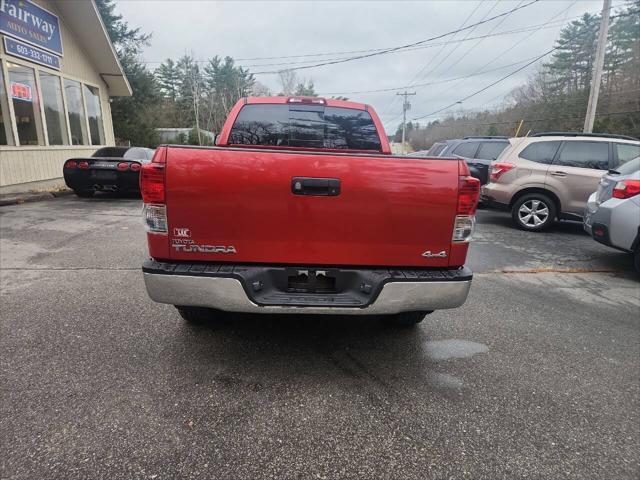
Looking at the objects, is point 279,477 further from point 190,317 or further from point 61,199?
point 61,199

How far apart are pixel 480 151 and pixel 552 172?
2463mm

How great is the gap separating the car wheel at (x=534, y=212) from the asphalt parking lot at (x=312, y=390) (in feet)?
11.4

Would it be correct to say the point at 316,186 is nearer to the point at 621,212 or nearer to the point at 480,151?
the point at 621,212

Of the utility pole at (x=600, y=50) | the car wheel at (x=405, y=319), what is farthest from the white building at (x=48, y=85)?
the utility pole at (x=600, y=50)

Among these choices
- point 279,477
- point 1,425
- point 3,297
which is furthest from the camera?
point 3,297

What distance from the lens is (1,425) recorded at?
222cm

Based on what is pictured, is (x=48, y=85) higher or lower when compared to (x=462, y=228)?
higher

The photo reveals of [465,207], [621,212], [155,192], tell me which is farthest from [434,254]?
[621,212]

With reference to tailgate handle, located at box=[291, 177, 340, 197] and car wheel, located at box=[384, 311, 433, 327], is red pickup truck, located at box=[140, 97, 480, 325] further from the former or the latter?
car wheel, located at box=[384, 311, 433, 327]

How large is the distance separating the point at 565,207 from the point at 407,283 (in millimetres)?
6586

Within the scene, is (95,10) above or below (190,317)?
above

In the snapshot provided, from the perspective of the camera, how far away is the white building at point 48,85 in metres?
10.2

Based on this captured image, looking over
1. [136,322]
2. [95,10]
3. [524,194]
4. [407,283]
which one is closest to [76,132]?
[95,10]

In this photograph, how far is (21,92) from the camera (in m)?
10.7
